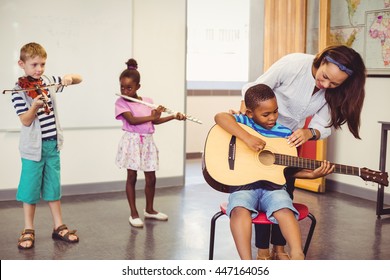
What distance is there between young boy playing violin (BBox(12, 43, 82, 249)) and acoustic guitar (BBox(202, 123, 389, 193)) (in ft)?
3.51

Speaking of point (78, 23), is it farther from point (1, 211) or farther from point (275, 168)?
point (275, 168)

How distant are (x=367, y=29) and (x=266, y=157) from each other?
265cm

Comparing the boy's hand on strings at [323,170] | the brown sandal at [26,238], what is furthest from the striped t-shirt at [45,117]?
the boy's hand on strings at [323,170]

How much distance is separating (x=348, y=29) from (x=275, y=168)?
2831 millimetres

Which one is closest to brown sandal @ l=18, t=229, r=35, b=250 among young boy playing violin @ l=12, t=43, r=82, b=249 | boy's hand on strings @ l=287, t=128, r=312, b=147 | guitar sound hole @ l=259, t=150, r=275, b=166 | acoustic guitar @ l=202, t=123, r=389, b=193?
young boy playing violin @ l=12, t=43, r=82, b=249

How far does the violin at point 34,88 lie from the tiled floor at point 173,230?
0.84 meters

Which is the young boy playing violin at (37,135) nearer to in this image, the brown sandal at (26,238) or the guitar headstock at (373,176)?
the brown sandal at (26,238)

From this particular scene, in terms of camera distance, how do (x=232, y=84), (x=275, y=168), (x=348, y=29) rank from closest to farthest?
(x=275, y=168), (x=348, y=29), (x=232, y=84)

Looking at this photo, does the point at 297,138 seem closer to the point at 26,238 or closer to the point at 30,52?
the point at 30,52

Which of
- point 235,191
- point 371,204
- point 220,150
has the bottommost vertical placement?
point 371,204

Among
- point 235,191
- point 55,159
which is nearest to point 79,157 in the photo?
point 55,159

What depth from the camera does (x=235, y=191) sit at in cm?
252

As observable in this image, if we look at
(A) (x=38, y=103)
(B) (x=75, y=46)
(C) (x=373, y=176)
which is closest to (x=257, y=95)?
(C) (x=373, y=176)

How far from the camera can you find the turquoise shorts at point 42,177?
10.9ft
